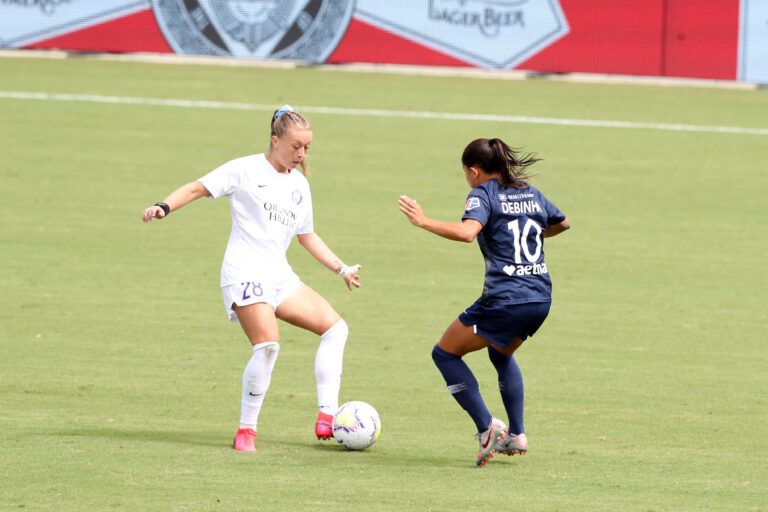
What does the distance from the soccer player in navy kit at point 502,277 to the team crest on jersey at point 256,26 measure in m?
→ 19.6

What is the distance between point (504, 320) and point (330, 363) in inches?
50.4

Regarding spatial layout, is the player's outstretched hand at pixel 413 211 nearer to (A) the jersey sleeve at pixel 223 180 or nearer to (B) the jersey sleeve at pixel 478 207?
(B) the jersey sleeve at pixel 478 207

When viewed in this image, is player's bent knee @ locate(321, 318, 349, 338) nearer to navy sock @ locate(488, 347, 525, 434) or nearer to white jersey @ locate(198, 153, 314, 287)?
white jersey @ locate(198, 153, 314, 287)

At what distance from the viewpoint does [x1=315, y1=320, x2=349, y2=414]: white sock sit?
30.4 feet

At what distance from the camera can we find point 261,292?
8.95 meters

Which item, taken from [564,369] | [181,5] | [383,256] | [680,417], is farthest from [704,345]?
[181,5]

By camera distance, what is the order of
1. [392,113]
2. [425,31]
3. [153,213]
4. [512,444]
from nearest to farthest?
[153,213] < [512,444] < [392,113] < [425,31]

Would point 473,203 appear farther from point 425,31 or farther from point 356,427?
point 425,31

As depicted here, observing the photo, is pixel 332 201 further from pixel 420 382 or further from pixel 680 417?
pixel 680 417

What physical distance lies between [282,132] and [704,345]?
5623mm

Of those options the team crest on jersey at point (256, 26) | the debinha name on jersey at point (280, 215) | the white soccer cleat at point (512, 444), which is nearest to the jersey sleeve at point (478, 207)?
the debinha name on jersey at point (280, 215)

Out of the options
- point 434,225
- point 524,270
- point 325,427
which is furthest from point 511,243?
point 325,427

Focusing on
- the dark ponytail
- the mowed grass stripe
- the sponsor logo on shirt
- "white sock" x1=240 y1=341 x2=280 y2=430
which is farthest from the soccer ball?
the mowed grass stripe

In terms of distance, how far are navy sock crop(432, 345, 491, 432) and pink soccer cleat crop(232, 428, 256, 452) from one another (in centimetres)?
124
